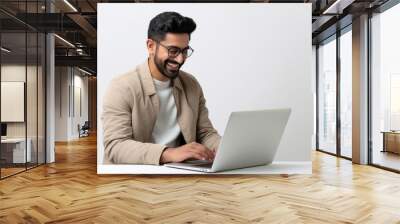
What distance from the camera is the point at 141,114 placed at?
94.3 inches

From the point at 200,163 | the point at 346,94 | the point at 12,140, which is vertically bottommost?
the point at 12,140

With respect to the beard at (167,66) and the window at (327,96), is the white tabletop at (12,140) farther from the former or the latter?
the window at (327,96)

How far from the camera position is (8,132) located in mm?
6980

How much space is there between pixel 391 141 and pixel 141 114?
6.45 metres

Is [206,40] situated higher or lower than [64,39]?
lower

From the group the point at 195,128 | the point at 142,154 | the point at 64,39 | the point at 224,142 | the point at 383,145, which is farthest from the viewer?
the point at 64,39

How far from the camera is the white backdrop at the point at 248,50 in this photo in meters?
4.48

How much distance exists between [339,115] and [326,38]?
1871 mm

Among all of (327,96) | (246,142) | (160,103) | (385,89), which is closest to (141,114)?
(160,103)

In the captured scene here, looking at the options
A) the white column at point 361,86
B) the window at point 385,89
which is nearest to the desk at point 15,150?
the white column at point 361,86

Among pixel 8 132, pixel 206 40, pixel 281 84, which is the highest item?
pixel 206 40

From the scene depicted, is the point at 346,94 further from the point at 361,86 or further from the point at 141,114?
the point at 141,114

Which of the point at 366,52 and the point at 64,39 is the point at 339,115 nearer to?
the point at 366,52

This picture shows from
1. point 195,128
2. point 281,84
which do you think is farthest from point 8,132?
point 195,128
